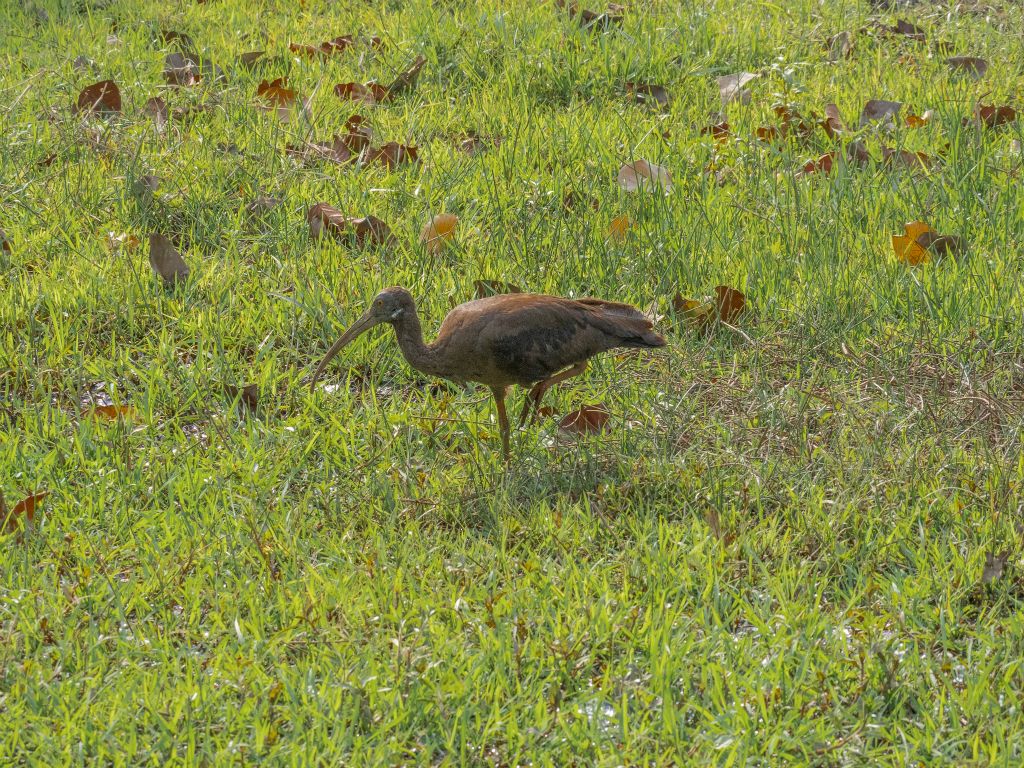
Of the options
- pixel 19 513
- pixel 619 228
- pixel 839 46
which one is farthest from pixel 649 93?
pixel 19 513

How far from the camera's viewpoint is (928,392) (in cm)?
447

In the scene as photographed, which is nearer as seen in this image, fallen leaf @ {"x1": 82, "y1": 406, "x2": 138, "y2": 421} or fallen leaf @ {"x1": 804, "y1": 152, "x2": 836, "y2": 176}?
fallen leaf @ {"x1": 82, "y1": 406, "x2": 138, "y2": 421}

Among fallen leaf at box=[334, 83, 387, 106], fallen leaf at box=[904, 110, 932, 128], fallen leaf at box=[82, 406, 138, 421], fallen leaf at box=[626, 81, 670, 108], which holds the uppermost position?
fallen leaf at box=[334, 83, 387, 106]

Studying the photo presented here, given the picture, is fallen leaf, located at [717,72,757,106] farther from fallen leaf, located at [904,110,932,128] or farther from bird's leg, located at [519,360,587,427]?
bird's leg, located at [519,360,587,427]

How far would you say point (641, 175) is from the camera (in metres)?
5.86

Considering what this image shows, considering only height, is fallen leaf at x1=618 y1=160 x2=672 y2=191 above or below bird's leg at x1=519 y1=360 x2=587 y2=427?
above

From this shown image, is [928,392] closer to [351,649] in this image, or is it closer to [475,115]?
[351,649]

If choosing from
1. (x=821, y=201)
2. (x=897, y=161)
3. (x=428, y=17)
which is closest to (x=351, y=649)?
(x=821, y=201)

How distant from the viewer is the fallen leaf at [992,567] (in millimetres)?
3586

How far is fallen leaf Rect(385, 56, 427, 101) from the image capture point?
6.95 meters

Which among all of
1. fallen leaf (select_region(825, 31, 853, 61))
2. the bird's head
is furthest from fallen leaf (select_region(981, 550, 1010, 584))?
fallen leaf (select_region(825, 31, 853, 61))

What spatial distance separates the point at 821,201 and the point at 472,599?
286 cm

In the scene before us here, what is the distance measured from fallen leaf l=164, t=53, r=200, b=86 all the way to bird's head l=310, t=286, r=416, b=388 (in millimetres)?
2922

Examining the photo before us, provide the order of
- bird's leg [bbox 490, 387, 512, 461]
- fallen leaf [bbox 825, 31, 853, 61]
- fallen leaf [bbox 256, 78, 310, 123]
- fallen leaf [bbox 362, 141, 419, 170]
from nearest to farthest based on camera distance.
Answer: bird's leg [bbox 490, 387, 512, 461] → fallen leaf [bbox 362, 141, 419, 170] → fallen leaf [bbox 256, 78, 310, 123] → fallen leaf [bbox 825, 31, 853, 61]
